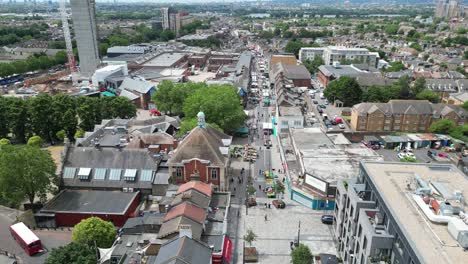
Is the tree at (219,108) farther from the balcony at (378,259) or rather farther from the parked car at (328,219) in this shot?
the balcony at (378,259)

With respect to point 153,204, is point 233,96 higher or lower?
higher

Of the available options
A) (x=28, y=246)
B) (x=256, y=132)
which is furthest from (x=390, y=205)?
(x=256, y=132)

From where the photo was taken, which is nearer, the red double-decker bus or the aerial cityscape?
the aerial cityscape

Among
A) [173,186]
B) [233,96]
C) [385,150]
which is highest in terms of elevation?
[233,96]

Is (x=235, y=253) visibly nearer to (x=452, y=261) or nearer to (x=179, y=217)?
(x=179, y=217)

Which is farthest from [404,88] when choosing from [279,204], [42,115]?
[42,115]

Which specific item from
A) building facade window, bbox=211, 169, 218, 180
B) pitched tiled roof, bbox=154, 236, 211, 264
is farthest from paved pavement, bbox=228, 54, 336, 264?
pitched tiled roof, bbox=154, 236, 211, 264

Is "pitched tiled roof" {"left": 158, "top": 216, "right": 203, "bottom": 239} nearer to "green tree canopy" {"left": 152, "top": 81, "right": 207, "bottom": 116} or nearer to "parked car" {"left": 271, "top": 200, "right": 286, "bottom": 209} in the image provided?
"parked car" {"left": 271, "top": 200, "right": 286, "bottom": 209}

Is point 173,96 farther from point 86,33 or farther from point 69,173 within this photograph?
point 86,33
